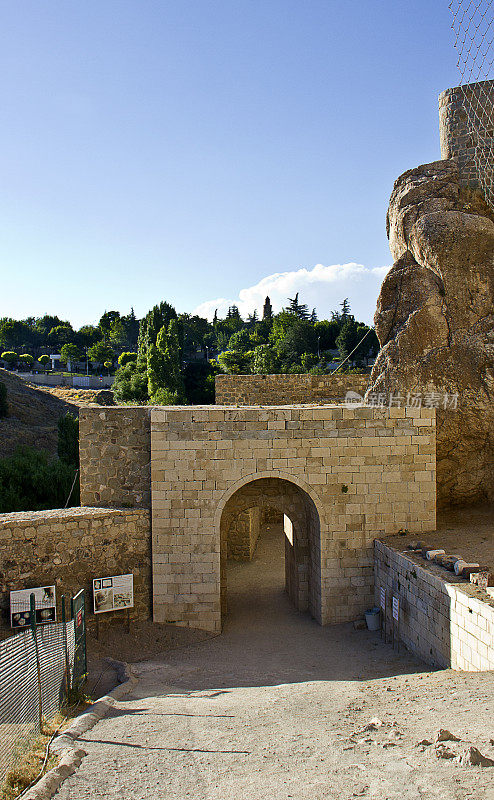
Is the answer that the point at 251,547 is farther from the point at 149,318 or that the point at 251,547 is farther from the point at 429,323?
the point at 149,318

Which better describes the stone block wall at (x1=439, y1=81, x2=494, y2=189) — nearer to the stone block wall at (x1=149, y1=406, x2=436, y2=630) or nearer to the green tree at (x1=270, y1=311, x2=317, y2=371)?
the stone block wall at (x1=149, y1=406, x2=436, y2=630)

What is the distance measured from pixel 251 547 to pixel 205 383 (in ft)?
→ 104

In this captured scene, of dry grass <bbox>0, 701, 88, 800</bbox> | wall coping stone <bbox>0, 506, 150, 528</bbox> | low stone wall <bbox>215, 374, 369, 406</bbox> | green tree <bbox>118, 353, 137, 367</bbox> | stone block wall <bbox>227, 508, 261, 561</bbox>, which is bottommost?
stone block wall <bbox>227, 508, 261, 561</bbox>

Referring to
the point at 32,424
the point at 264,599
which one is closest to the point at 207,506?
the point at 264,599

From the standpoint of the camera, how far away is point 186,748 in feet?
17.8

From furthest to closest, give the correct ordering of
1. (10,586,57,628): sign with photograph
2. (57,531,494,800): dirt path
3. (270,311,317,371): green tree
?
(270,311,317,371): green tree < (10,586,57,628): sign with photograph < (57,531,494,800): dirt path

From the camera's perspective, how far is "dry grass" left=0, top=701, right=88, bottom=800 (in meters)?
4.55

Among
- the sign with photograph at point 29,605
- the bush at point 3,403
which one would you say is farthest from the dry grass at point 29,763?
the bush at point 3,403

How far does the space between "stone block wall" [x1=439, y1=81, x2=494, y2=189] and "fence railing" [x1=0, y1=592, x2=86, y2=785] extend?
492 inches

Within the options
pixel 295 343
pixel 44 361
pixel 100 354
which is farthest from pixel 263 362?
pixel 44 361

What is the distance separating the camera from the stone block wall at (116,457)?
11.0 m

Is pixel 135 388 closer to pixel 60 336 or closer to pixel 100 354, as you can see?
pixel 100 354

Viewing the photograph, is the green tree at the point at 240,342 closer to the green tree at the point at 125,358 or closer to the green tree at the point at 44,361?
the green tree at the point at 125,358

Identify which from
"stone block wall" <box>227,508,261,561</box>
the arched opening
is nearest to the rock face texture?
the arched opening
